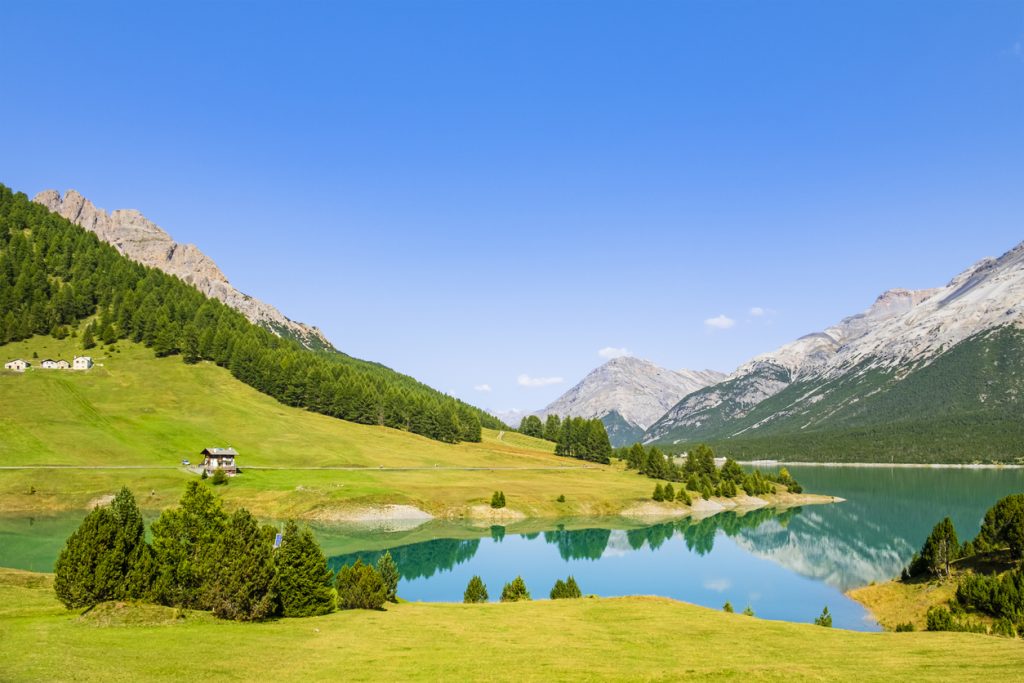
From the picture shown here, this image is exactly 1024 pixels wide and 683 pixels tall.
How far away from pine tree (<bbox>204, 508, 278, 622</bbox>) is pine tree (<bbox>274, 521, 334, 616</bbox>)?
1.12m

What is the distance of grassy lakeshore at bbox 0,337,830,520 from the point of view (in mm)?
105188

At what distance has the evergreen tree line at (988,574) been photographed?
154ft

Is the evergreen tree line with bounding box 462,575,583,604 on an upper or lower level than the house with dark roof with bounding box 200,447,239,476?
lower

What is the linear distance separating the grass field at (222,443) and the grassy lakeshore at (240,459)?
0.30 meters

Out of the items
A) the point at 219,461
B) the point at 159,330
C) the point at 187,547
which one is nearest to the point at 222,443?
the point at 219,461

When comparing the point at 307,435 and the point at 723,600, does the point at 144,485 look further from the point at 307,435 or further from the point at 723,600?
the point at 723,600

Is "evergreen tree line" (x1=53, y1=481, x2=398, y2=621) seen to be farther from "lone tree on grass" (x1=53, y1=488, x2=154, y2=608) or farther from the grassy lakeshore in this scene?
the grassy lakeshore

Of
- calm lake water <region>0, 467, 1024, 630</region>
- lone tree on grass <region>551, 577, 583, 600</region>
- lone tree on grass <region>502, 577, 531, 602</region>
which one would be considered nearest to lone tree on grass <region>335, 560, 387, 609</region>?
lone tree on grass <region>502, 577, 531, 602</region>

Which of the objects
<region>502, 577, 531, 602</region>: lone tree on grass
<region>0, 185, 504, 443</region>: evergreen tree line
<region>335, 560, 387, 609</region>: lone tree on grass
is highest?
<region>0, 185, 504, 443</region>: evergreen tree line

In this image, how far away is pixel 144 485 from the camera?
105125 millimetres

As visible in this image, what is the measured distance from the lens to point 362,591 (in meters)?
42.0

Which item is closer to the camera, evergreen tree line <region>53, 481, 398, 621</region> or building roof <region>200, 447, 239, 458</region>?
evergreen tree line <region>53, 481, 398, 621</region>

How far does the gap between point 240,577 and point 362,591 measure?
34.4 ft

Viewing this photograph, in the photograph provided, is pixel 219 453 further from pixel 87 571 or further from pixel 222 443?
pixel 87 571
